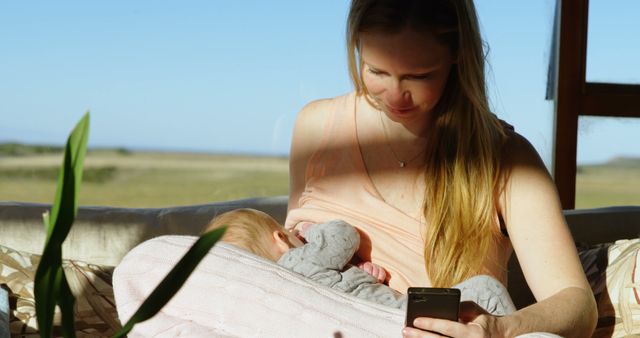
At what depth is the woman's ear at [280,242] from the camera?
1996mm

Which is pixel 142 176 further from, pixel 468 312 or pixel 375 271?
pixel 468 312

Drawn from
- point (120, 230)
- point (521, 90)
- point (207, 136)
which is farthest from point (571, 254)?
point (207, 136)

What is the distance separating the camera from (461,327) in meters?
1.42

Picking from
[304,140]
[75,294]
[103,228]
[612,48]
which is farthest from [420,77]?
[612,48]

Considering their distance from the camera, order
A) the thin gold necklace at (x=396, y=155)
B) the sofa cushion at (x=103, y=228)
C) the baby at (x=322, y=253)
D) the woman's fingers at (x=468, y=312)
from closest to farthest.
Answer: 1. the woman's fingers at (x=468, y=312)
2. the baby at (x=322, y=253)
3. the thin gold necklace at (x=396, y=155)
4. the sofa cushion at (x=103, y=228)

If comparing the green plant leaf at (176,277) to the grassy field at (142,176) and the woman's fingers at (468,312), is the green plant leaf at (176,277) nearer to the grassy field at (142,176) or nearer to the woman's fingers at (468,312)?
the woman's fingers at (468,312)

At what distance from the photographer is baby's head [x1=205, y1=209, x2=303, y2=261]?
196cm

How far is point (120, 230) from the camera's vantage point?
2742mm

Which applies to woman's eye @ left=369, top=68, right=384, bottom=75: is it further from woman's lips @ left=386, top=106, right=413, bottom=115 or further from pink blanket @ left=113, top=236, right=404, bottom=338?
pink blanket @ left=113, top=236, right=404, bottom=338

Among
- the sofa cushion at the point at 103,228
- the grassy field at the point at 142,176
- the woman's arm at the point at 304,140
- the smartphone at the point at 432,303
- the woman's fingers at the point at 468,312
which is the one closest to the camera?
the smartphone at the point at 432,303

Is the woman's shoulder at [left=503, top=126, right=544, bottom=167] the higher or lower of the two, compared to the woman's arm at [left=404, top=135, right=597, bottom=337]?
higher

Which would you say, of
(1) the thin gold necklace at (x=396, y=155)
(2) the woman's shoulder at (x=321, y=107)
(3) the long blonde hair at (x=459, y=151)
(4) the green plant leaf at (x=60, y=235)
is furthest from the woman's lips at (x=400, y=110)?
(4) the green plant leaf at (x=60, y=235)

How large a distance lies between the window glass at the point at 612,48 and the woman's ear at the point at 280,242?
6.38ft

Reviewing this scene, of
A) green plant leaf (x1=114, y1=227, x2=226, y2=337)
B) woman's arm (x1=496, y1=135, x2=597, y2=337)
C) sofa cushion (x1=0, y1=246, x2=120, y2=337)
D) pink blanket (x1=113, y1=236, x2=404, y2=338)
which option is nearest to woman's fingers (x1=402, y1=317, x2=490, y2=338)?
pink blanket (x1=113, y1=236, x2=404, y2=338)
